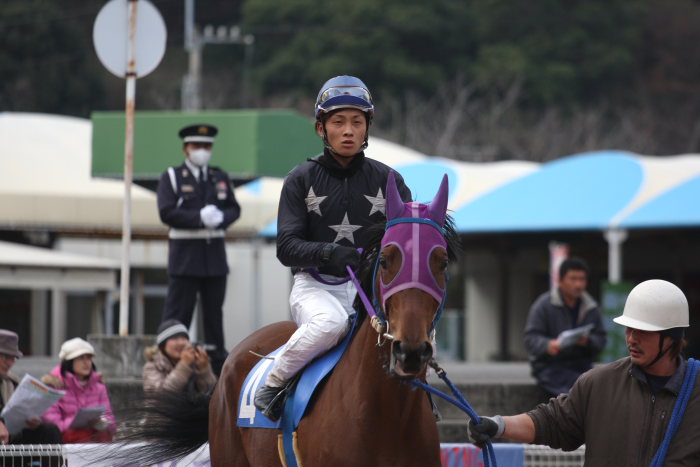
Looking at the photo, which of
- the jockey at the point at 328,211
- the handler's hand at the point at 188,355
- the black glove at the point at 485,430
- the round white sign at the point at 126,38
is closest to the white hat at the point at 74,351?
the handler's hand at the point at 188,355

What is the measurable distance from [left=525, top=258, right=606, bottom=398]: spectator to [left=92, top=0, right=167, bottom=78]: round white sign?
3.93 m

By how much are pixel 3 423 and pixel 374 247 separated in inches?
154

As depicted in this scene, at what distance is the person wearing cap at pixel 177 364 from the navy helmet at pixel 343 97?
3.38m

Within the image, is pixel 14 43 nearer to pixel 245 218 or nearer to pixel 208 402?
pixel 245 218

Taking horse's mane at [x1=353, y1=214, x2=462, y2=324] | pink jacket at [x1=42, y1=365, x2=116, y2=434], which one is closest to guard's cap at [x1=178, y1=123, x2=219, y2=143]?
pink jacket at [x1=42, y1=365, x2=116, y2=434]

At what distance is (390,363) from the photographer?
5.34 m

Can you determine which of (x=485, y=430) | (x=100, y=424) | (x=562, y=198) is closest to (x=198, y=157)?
(x=100, y=424)

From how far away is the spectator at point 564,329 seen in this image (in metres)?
10.6

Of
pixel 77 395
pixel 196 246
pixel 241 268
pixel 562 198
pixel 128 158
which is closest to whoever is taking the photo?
pixel 77 395

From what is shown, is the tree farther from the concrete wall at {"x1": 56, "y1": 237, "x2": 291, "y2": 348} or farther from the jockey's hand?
the jockey's hand

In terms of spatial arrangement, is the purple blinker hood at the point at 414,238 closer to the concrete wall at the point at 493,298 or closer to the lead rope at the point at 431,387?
the lead rope at the point at 431,387

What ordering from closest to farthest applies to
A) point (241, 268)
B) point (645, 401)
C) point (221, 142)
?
1. point (645, 401)
2. point (221, 142)
3. point (241, 268)

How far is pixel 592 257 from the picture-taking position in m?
29.6

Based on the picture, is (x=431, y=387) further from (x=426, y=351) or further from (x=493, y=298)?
(x=493, y=298)
